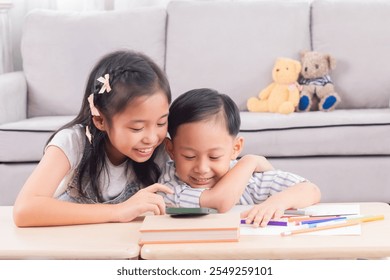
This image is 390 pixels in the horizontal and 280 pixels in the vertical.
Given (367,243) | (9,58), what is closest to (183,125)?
(367,243)

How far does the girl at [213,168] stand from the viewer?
1511 millimetres

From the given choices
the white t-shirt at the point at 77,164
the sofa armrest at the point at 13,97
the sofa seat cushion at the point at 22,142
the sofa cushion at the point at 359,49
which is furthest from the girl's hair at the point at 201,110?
the sofa cushion at the point at 359,49

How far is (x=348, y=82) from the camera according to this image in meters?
3.29

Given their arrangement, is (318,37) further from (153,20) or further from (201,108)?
(201,108)

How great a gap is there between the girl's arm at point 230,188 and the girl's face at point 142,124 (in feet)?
0.54

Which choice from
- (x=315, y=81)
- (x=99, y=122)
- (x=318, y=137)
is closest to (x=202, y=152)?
(x=99, y=122)

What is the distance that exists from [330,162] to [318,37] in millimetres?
792

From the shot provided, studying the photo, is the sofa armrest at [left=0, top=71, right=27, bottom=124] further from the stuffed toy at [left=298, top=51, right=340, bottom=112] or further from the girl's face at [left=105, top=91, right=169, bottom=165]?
the girl's face at [left=105, top=91, right=169, bottom=165]

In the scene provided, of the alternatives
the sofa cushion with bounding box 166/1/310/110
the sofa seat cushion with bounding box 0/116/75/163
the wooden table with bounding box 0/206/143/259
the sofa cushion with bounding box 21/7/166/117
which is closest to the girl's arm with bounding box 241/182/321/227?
the wooden table with bounding box 0/206/143/259

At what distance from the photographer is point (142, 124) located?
1.55 meters

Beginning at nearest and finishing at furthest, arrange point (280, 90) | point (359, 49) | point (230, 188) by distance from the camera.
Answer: point (230, 188) → point (280, 90) → point (359, 49)

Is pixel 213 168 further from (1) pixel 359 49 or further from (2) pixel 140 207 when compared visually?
(1) pixel 359 49

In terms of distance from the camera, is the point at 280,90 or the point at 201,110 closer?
the point at 201,110

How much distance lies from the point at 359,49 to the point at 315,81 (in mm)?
271
